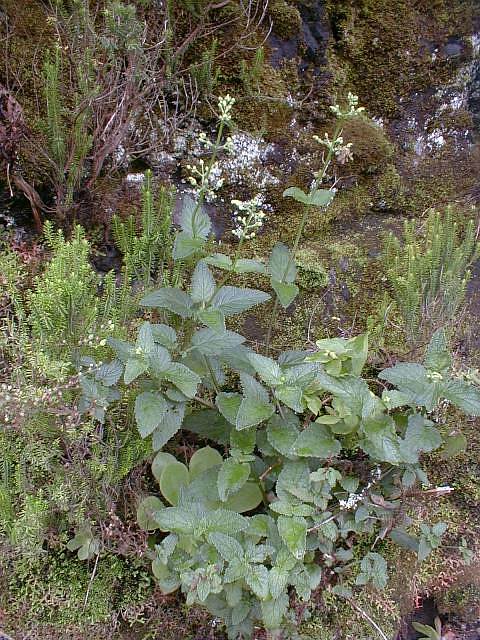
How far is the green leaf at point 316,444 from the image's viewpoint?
1584mm

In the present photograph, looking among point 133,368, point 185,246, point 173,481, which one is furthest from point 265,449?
point 185,246

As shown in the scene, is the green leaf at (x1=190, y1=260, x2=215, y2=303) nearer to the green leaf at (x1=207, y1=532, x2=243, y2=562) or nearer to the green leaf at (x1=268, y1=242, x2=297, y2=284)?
the green leaf at (x1=268, y1=242, x2=297, y2=284)

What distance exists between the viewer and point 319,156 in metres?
2.84

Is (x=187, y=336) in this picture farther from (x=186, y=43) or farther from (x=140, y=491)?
(x=186, y=43)

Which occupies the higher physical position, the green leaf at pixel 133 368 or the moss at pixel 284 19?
the moss at pixel 284 19

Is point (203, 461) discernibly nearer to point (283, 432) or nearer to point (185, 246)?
point (283, 432)

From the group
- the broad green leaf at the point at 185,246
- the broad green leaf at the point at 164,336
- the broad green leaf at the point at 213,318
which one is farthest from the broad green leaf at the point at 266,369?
the broad green leaf at the point at 185,246

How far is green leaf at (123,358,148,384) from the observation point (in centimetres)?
140

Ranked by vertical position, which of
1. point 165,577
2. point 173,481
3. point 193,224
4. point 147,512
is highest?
Answer: point 193,224

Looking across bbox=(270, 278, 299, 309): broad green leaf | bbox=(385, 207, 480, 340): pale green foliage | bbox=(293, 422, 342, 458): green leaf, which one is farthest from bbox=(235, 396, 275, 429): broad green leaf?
bbox=(385, 207, 480, 340): pale green foliage

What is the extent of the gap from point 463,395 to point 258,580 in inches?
32.2

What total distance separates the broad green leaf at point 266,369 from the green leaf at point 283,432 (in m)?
0.19

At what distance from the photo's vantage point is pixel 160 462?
5.78 feet

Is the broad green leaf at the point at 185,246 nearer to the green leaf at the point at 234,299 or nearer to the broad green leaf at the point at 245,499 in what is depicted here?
the green leaf at the point at 234,299
